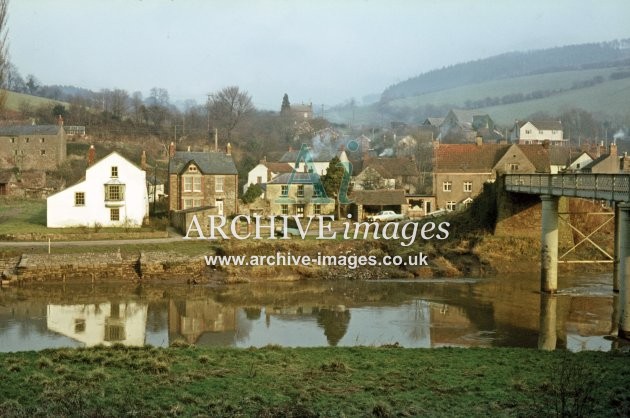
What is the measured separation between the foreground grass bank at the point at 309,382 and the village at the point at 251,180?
928 inches

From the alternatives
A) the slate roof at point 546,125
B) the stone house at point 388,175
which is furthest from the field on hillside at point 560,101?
the stone house at point 388,175

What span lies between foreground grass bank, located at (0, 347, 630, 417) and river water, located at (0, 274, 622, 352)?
381 cm

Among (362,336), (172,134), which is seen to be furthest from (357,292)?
(172,134)

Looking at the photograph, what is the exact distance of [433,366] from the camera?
16.8 metres

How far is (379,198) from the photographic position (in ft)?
167

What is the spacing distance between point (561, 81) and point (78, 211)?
556 ft

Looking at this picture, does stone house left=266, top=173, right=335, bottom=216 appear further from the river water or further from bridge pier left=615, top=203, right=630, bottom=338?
bridge pier left=615, top=203, right=630, bottom=338

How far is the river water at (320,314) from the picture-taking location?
22797mm

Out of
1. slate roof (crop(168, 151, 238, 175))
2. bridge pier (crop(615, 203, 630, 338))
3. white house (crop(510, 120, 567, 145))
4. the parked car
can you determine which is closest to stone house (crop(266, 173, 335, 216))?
the parked car

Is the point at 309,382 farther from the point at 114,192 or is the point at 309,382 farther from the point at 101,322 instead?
the point at 114,192

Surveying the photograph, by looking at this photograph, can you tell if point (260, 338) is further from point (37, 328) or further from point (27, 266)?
point (27, 266)

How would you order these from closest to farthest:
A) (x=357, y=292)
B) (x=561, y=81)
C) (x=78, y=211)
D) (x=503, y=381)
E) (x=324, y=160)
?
(x=503, y=381) → (x=357, y=292) → (x=78, y=211) → (x=324, y=160) → (x=561, y=81)

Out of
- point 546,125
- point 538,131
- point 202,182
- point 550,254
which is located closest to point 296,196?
point 202,182

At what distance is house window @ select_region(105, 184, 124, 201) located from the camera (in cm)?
4238
